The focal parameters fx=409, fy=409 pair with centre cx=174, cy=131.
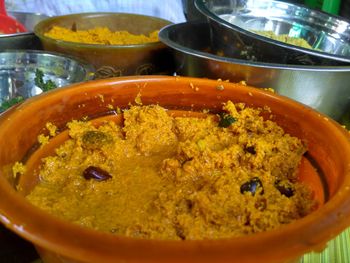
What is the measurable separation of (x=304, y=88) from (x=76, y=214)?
2.17 feet

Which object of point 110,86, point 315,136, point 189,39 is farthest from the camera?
point 189,39

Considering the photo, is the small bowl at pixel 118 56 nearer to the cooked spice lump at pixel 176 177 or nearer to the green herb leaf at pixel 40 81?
the green herb leaf at pixel 40 81

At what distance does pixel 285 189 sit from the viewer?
74 centimetres

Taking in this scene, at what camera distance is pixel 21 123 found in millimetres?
756

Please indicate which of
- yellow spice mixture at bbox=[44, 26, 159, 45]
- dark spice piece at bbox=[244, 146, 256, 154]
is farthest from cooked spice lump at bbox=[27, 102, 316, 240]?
yellow spice mixture at bbox=[44, 26, 159, 45]

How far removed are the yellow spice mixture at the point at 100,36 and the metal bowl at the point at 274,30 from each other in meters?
0.32

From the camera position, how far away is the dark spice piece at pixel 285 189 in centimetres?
74

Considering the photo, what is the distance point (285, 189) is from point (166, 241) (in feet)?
1.13

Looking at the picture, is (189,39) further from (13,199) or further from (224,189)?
(13,199)

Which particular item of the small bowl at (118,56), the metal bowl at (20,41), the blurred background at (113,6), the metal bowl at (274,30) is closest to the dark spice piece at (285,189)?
the metal bowl at (274,30)

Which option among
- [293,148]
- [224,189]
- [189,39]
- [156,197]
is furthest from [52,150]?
[189,39]

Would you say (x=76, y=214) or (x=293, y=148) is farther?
(x=293, y=148)

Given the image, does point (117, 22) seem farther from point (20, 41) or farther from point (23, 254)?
point (23, 254)

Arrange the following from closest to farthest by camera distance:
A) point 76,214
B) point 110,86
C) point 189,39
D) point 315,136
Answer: point 76,214
point 315,136
point 110,86
point 189,39
